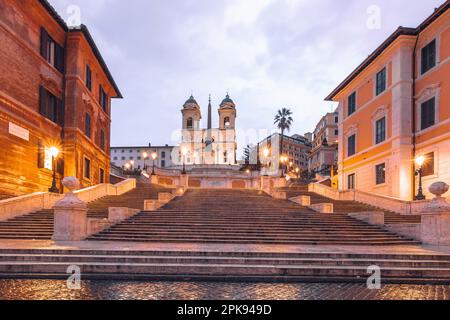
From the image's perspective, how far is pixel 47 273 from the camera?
26.9ft

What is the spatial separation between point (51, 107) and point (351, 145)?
80.1 ft

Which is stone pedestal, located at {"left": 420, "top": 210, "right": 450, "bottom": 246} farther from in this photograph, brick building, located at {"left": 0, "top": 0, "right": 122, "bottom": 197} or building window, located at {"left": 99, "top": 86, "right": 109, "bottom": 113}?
building window, located at {"left": 99, "top": 86, "right": 109, "bottom": 113}

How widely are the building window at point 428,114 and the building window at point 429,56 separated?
2.17 m

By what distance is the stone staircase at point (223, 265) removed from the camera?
8055 millimetres

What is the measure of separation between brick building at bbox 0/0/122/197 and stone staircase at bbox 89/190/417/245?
8.34m

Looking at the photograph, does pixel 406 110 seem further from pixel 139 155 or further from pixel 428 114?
pixel 139 155

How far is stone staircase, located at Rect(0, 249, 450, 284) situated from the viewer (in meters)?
8.05

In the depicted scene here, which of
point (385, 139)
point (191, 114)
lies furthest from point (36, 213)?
point (191, 114)

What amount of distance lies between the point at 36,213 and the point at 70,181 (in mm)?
5295

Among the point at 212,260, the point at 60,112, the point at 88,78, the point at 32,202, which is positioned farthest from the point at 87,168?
the point at 212,260

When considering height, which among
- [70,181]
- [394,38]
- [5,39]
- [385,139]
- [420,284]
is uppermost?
[394,38]

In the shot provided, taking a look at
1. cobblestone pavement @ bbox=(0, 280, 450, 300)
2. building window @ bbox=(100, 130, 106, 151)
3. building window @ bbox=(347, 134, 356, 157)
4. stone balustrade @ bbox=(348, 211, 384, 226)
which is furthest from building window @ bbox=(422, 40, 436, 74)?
building window @ bbox=(100, 130, 106, 151)

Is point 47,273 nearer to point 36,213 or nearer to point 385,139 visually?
point 36,213

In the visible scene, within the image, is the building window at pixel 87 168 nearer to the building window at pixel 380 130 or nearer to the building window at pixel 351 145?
the building window at pixel 351 145
